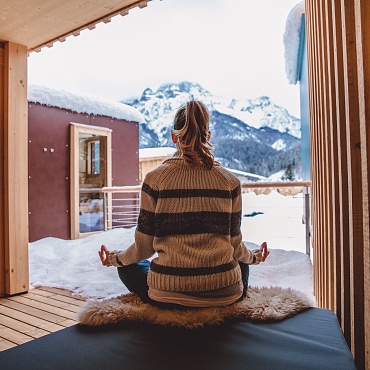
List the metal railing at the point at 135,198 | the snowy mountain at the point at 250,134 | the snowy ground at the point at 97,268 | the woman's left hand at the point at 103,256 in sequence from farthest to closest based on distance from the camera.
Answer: the snowy mountain at the point at 250,134
the metal railing at the point at 135,198
the snowy ground at the point at 97,268
the woman's left hand at the point at 103,256

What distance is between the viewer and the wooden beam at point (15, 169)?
2.51 meters

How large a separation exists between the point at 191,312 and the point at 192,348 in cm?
18

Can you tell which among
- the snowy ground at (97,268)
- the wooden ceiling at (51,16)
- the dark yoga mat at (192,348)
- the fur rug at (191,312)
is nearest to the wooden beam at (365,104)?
the dark yoga mat at (192,348)

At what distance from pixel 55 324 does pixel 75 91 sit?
441 centimetres

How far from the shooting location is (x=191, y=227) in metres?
1.07

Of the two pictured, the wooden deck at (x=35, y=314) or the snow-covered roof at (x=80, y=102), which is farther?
the snow-covered roof at (x=80, y=102)

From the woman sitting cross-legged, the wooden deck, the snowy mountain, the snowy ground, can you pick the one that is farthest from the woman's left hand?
the snowy mountain

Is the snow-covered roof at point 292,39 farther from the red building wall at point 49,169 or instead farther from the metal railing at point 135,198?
the red building wall at point 49,169

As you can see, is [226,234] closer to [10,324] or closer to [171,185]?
[171,185]

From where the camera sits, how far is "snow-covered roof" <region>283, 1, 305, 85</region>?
3.96 metres

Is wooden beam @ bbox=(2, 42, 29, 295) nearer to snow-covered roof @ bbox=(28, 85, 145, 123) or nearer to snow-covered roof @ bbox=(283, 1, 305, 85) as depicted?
snow-covered roof @ bbox=(28, 85, 145, 123)

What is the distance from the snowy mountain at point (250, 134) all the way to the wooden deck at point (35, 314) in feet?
22.4

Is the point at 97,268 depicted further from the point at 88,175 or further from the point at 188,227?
the point at 88,175

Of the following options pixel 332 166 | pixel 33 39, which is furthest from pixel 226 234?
pixel 33 39
